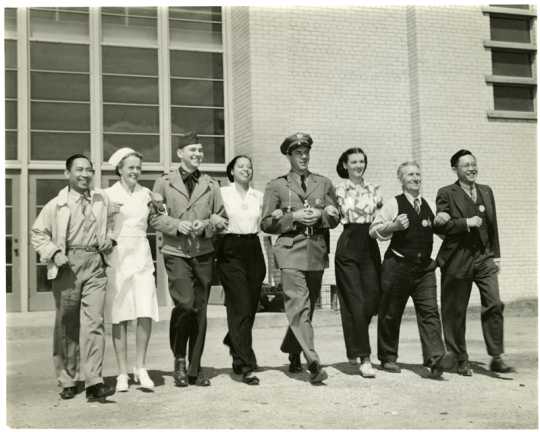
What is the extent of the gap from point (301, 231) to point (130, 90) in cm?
657

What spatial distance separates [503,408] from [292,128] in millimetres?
6992

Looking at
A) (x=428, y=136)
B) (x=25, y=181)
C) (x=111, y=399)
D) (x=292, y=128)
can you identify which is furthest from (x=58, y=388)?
(x=428, y=136)

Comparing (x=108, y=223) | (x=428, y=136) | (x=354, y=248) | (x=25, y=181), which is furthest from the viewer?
(x=428, y=136)

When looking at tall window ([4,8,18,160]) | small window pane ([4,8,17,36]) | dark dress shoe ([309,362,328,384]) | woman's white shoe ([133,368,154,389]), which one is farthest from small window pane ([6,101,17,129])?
dark dress shoe ([309,362,328,384])

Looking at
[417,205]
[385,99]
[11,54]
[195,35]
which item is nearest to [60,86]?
[11,54]

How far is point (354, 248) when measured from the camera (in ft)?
18.7

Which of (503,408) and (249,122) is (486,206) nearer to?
(503,408)

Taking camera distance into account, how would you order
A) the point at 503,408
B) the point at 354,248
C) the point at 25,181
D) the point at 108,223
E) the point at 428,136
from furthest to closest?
the point at 428,136 < the point at 25,181 < the point at 354,248 < the point at 108,223 < the point at 503,408

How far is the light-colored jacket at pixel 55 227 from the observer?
5.00 m

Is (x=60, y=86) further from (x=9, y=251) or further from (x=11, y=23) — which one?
(x=9, y=251)

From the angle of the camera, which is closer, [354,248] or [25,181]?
[354,248]

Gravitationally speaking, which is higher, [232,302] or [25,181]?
[25,181]

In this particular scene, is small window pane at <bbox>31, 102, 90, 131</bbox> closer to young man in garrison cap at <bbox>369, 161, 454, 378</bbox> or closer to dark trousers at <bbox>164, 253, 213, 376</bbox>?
dark trousers at <bbox>164, 253, 213, 376</bbox>

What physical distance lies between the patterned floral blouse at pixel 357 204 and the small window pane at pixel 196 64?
6.46 meters
